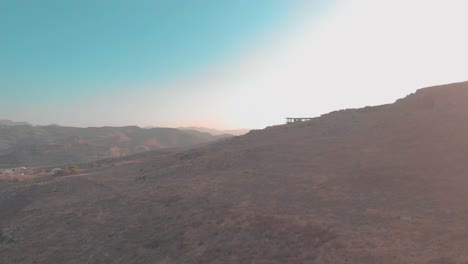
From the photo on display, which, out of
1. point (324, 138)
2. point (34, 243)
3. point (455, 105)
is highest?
point (455, 105)

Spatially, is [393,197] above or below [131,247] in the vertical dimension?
above

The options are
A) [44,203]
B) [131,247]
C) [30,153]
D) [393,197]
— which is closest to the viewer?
[131,247]

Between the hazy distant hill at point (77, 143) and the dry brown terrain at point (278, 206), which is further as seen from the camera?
the hazy distant hill at point (77, 143)

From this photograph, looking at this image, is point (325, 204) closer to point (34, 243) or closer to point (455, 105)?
point (34, 243)

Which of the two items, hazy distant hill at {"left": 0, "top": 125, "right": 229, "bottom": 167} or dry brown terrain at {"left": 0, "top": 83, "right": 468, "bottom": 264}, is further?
hazy distant hill at {"left": 0, "top": 125, "right": 229, "bottom": 167}

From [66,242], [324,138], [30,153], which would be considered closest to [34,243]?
[66,242]
